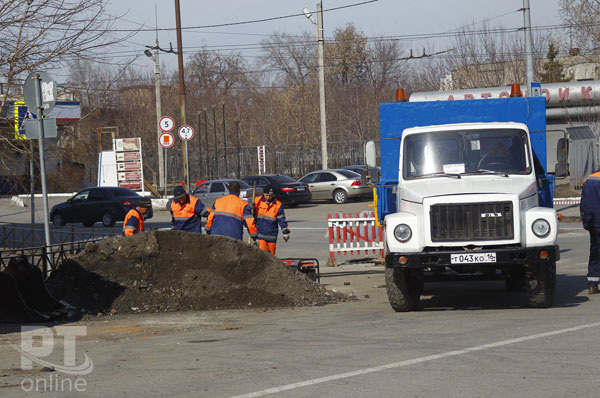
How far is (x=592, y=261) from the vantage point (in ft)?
37.9

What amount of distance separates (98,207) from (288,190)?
7.84 metres

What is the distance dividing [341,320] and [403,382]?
3.50m

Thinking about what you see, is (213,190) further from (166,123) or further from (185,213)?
(185,213)

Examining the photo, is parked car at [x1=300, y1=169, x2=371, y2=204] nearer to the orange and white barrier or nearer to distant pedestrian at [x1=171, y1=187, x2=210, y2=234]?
the orange and white barrier

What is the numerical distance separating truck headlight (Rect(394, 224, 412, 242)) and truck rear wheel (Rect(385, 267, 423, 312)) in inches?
19.6

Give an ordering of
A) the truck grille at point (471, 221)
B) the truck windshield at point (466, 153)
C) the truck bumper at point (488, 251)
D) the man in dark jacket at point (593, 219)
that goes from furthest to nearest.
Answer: the man in dark jacket at point (593, 219)
the truck windshield at point (466, 153)
the truck grille at point (471, 221)
the truck bumper at point (488, 251)

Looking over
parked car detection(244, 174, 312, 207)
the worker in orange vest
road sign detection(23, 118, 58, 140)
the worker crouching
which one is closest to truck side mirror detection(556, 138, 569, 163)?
the worker crouching

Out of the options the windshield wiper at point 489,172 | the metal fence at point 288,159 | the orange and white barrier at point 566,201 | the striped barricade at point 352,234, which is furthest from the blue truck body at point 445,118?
the metal fence at point 288,159

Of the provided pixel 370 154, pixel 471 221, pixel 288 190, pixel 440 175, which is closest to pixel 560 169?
pixel 440 175

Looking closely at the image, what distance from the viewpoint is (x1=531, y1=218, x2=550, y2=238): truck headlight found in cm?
977

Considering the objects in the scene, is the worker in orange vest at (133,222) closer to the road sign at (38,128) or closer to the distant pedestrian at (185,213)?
the distant pedestrian at (185,213)

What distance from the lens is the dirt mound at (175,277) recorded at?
11.4 metres

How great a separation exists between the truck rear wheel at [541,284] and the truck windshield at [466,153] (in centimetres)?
136

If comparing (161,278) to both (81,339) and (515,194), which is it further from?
(515,194)
